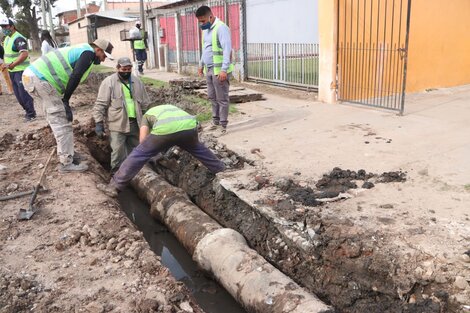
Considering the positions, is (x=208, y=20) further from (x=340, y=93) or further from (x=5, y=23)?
(x=5, y=23)

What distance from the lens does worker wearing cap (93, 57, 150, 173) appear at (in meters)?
5.66

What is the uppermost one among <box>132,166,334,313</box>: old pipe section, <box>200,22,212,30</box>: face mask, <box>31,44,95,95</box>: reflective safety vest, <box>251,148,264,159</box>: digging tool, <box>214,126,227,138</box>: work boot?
<box>200,22,212,30</box>: face mask

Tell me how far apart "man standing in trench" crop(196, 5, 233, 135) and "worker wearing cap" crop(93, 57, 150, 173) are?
1.16 metres

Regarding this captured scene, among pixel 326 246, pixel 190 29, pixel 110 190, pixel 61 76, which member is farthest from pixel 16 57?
pixel 326 246

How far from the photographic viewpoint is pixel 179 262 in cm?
455

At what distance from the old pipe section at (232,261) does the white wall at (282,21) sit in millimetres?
9057

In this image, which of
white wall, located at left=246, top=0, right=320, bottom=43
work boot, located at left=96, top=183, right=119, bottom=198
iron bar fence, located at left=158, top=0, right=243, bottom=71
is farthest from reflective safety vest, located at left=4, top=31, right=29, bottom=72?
white wall, located at left=246, top=0, right=320, bottom=43

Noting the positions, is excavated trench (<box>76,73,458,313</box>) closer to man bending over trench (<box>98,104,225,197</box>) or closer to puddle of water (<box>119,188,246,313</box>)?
puddle of water (<box>119,188,246,313</box>)

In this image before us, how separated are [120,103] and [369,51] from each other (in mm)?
4727

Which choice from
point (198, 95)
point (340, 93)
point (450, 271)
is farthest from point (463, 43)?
point (450, 271)

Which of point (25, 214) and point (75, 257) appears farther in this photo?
point (25, 214)

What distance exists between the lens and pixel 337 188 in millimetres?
4422

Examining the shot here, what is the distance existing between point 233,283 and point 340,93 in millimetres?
5910

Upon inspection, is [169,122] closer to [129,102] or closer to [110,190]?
[110,190]
